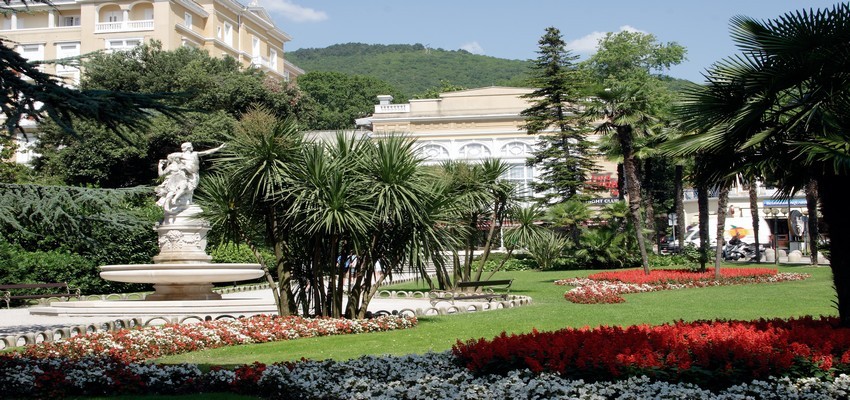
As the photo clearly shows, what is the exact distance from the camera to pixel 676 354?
306 inches

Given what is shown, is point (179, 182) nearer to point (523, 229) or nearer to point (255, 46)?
point (523, 229)

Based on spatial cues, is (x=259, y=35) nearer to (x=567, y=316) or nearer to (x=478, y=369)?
(x=567, y=316)

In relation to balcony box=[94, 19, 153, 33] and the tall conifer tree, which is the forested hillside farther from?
the tall conifer tree

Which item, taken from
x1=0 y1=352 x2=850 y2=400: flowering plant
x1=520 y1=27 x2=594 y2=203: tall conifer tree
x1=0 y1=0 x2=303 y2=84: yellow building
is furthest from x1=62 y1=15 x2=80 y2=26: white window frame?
x1=0 y1=352 x2=850 y2=400: flowering plant

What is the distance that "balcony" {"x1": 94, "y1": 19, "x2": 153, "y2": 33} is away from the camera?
63.0 metres

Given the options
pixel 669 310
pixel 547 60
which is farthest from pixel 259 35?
pixel 669 310

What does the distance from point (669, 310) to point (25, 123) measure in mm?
52166

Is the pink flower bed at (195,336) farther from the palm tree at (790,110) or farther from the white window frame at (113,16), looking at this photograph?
the white window frame at (113,16)

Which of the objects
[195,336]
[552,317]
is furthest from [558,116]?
[195,336]

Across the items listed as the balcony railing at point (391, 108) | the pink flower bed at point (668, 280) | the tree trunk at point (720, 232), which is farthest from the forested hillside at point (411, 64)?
the pink flower bed at point (668, 280)

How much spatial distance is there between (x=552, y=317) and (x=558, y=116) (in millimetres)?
28130

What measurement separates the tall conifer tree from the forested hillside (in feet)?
219

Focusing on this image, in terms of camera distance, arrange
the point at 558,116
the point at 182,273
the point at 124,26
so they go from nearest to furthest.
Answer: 1. the point at 182,273
2. the point at 558,116
3. the point at 124,26

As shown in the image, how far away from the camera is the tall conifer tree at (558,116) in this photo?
42.1 meters
